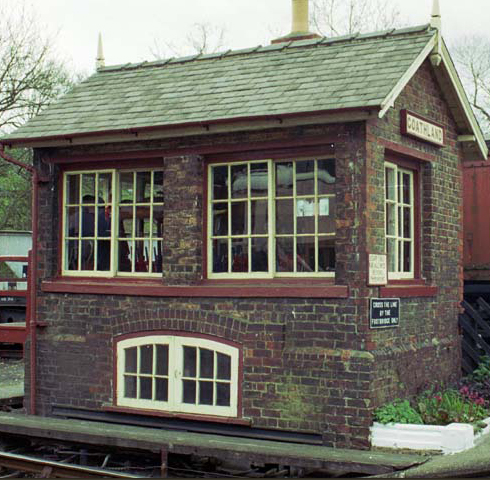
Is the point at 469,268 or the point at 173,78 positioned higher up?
the point at 173,78

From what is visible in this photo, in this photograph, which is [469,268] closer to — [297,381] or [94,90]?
[297,381]

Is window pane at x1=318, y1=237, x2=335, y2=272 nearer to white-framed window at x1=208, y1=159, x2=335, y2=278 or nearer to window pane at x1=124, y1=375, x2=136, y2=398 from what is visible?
white-framed window at x1=208, y1=159, x2=335, y2=278

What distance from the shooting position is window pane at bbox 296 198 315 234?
30.6 ft

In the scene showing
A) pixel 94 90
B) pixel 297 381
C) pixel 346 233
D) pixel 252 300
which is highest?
pixel 94 90

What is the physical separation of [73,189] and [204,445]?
3.85 meters

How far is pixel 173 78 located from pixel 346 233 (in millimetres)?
3577

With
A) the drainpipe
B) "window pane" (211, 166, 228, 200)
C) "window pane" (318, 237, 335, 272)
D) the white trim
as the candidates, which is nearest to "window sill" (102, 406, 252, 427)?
the drainpipe

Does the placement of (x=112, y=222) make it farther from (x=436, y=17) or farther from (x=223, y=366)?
(x=436, y=17)

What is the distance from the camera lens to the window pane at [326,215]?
920cm

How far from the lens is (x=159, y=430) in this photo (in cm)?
986

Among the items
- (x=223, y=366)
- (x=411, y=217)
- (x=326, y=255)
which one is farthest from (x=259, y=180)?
(x=223, y=366)

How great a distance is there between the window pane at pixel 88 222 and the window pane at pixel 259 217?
2.24 meters

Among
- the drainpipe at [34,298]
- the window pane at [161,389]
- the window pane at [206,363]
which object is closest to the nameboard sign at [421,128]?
the window pane at [206,363]

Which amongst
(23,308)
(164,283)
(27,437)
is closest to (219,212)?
(164,283)
